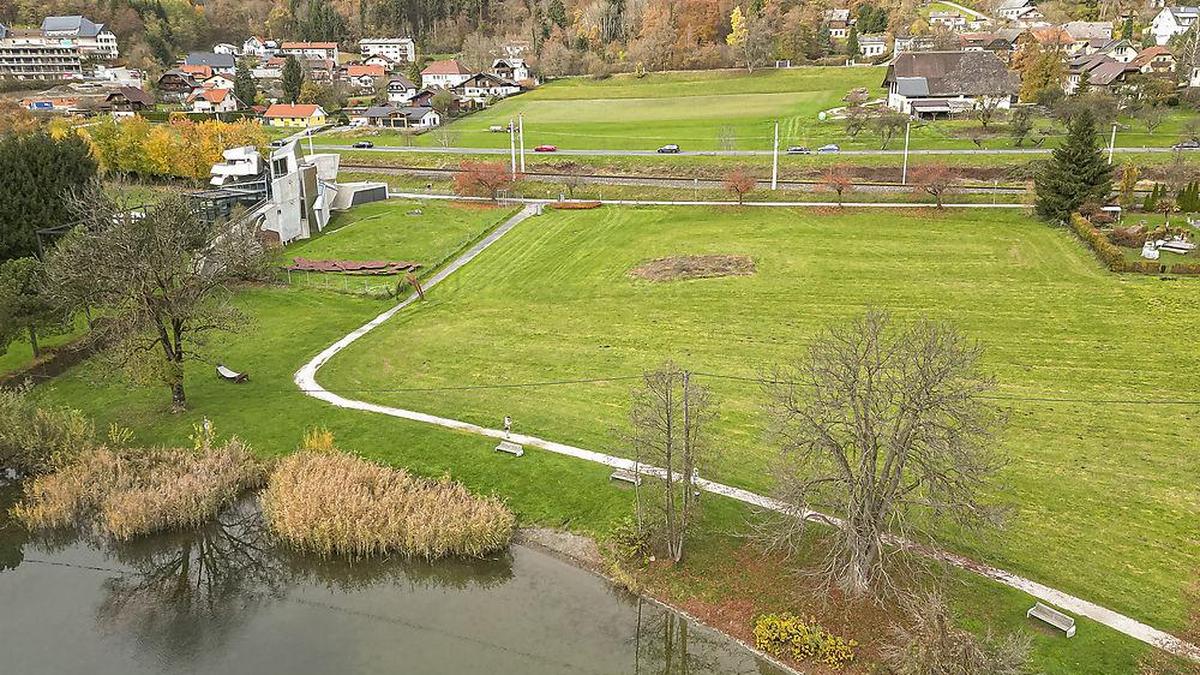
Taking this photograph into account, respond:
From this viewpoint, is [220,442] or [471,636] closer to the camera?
[471,636]

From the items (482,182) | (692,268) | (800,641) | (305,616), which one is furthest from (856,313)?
(482,182)

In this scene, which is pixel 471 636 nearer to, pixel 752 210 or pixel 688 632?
pixel 688 632

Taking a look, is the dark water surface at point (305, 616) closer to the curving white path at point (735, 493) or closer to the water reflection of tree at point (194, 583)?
the water reflection of tree at point (194, 583)

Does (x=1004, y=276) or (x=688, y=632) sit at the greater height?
(x=1004, y=276)

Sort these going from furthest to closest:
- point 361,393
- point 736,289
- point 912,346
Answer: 1. point 736,289
2. point 361,393
3. point 912,346

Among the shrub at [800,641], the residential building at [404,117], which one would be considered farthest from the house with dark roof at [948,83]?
the shrub at [800,641]

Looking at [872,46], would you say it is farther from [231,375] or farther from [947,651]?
[947,651]

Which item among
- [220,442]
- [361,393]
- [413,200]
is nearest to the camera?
[220,442]

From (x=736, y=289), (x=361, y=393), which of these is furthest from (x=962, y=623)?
(x=736, y=289)
